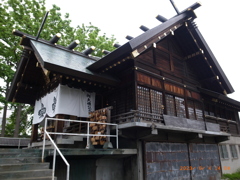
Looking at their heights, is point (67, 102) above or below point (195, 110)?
below

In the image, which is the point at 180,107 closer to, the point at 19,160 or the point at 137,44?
the point at 137,44

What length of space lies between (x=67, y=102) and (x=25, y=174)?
14.3 feet

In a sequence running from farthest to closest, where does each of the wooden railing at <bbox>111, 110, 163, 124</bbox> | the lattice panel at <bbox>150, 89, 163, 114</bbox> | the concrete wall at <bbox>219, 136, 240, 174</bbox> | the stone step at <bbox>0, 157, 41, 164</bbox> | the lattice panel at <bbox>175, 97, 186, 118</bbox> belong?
the concrete wall at <bbox>219, 136, 240, 174</bbox>
the lattice panel at <bbox>175, 97, 186, 118</bbox>
the lattice panel at <bbox>150, 89, 163, 114</bbox>
the wooden railing at <bbox>111, 110, 163, 124</bbox>
the stone step at <bbox>0, 157, 41, 164</bbox>

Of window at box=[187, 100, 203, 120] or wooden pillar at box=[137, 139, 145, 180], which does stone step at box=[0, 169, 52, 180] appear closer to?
wooden pillar at box=[137, 139, 145, 180]

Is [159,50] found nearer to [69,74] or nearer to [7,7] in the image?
[69,74]

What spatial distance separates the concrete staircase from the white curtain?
116 inches

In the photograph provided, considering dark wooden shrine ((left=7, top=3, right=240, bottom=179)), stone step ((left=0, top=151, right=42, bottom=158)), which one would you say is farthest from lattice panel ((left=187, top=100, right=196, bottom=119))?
stone step ((left=0, top=151, right=42, bottom=158))

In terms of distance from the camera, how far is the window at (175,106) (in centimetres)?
1037

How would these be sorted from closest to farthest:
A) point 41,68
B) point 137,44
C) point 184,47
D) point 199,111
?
point 137,44 → point 41,68 → point 199,111 → point 184,47

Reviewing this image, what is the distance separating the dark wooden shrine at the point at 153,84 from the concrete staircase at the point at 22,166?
3.02 m

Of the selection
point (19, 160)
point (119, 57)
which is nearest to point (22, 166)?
point (19, 160)

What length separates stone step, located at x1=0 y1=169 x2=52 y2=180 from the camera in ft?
14.0

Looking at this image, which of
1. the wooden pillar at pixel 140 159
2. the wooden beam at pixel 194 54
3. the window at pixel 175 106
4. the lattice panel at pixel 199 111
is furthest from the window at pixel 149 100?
the wooden beam at pixel 194 54

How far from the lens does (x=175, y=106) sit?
421 inches
